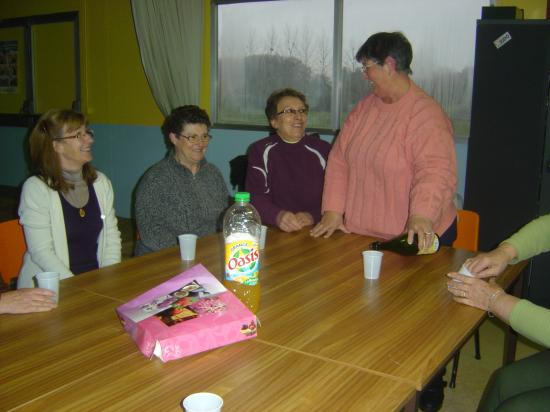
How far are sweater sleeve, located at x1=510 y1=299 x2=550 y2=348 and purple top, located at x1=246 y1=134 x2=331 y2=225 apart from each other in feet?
4.50

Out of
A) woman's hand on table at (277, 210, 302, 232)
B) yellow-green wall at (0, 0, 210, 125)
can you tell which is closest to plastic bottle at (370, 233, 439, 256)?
woman's hand on table at (277, 210, 302, 232)

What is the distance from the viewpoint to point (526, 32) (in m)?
3.34

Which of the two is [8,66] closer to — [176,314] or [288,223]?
[288,223]

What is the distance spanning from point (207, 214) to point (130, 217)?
3593 millimetres

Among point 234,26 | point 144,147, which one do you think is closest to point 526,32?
point 234,26

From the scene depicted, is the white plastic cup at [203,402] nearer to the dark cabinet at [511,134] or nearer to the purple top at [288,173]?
the purple top at [288,173]

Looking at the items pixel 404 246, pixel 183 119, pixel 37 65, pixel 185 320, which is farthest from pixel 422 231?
pixel 37 65

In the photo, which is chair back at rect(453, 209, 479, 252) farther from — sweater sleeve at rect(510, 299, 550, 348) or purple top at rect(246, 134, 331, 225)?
sweater sleeve at rect(510, 299, 550, 348)

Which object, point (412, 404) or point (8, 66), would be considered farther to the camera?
point (8, 66)

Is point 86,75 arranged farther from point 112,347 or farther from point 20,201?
point 112,347

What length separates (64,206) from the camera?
2.18 meters

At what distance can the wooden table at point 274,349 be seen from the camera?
1.01 m

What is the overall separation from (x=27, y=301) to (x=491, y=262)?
137 centimetres

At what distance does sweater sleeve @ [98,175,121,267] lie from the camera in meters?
2.35
